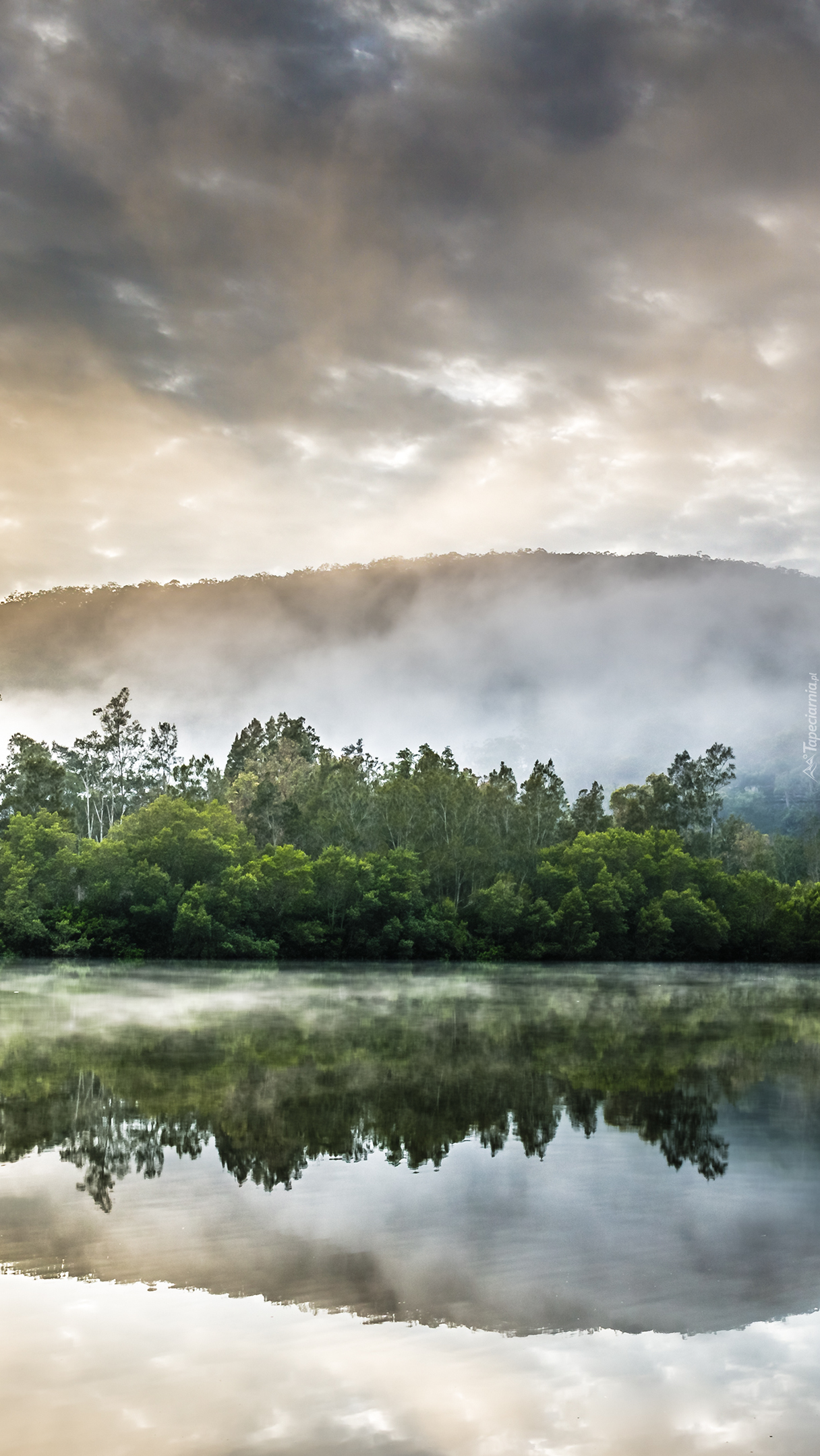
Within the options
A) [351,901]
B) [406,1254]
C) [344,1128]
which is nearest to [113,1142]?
[344,1128]

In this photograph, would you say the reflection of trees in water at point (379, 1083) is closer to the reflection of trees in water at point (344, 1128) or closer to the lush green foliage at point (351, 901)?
the reflection of trees in water at point (344, 1128)

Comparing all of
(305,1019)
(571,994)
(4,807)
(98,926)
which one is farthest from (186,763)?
(305,1019)

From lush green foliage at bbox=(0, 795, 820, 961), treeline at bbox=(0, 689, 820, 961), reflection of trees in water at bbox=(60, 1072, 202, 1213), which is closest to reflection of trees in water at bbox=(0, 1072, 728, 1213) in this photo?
reflection of trees in water at bbox=(60, 1072, 202, 1213)

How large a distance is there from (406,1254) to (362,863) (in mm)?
42433

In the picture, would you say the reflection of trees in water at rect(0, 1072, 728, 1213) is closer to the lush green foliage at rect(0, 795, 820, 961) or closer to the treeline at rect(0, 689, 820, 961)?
the lush green foliage at rect(0, 795, 820, 961)

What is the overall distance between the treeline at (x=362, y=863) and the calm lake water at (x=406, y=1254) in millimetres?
28987

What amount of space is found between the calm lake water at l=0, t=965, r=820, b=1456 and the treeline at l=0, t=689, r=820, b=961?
28987 millimetres

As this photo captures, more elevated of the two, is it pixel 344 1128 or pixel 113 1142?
pixel 113 1142

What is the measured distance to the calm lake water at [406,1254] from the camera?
5.82m

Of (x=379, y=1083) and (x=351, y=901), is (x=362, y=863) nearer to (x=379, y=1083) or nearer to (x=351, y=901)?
(x=351, y=901)

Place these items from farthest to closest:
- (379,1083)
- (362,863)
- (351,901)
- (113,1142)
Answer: (362,863) < (351,901) < (379,1083) < (113,1142)

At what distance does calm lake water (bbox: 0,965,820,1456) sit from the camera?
582cm

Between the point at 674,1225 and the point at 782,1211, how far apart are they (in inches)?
50.1

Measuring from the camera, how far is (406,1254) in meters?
8.44
